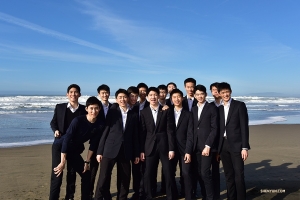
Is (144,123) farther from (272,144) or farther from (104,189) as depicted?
(272,144)

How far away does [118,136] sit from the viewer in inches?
165

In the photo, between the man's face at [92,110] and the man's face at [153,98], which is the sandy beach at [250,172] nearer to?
the man's face at [92,110]

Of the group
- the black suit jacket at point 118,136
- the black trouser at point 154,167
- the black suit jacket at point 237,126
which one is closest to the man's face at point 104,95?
the black suit jacket at point 118,136

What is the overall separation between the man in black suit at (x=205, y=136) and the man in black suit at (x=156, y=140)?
40 centimetres

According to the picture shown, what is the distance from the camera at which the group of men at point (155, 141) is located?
4059 millimetres

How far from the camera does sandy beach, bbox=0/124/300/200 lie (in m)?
4.93

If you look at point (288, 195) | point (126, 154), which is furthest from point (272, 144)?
point (126, 154)

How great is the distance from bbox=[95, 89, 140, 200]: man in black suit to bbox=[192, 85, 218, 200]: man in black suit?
967mm

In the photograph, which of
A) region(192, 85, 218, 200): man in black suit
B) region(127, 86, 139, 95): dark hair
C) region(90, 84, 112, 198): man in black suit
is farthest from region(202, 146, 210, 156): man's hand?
region(90, 84, 112, 198): man in black suit

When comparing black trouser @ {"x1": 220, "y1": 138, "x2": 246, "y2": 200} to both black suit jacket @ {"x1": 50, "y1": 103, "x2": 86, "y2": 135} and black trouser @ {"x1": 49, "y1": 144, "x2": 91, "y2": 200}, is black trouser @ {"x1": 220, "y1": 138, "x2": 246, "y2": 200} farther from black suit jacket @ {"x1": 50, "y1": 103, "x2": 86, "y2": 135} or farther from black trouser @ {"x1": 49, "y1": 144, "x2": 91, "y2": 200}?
black suit jacket @ {"x1": 50, "y1": 103, "x2": 86, "y2": 135}

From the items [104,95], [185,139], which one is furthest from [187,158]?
[104,95]

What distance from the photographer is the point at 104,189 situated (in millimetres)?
4164

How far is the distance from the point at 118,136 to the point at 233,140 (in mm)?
1738

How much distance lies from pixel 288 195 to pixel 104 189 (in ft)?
10.4
